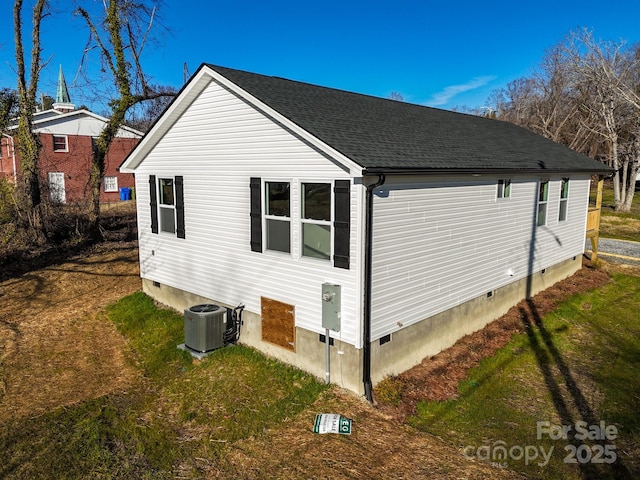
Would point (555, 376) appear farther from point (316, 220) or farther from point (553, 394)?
point (316, 220)

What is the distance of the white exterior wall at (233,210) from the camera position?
26.0ft

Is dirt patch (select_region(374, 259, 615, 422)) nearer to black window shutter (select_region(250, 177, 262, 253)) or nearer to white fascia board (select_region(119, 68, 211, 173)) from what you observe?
black window shutter (select_region(250, 177, 262, 253))

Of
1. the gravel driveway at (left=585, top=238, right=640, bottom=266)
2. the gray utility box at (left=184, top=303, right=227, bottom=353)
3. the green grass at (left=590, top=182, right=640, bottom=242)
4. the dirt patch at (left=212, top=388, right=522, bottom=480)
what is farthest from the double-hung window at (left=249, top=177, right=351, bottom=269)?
the green grass at (left=590, top=182, right=640, bottom=242)

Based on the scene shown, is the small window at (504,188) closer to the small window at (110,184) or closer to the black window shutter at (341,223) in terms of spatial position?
the black window shutter at (341,223)

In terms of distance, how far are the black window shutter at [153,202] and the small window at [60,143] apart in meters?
27.3

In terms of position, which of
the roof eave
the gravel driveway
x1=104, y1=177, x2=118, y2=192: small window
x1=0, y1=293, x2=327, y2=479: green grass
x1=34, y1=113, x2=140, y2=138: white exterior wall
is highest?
x1=34, y1=113, x2=140, y2=138: white exterior wall

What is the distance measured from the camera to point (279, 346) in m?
8.89

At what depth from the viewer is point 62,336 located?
10648 mm

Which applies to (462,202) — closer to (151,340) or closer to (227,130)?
(227,130)

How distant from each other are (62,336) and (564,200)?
1487 centimetres

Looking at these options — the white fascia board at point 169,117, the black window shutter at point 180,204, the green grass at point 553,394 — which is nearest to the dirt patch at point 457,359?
the green grass at point 553,394

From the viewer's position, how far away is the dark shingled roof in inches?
307

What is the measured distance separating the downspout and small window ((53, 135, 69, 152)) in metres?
33.8

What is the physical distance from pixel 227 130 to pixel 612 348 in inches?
392
